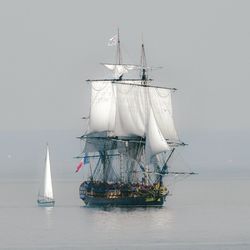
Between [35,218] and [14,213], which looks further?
[14,213]

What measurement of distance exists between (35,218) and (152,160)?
962 inches

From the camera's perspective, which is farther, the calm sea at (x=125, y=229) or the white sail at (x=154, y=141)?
the white sail at (x=154, y=141)

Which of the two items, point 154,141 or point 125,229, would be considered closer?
point 125,229

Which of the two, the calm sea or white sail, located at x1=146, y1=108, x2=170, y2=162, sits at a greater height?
white sail, located at x1=146, y1=108, x2=170, y2=162

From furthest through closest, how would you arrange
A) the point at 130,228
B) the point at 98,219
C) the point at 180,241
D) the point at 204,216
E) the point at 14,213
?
the point at 14,213 < the point at 204,216 < the point at 98,219 < the point at 130,228 < the point at 180,241

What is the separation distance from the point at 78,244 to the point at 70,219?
1613 inches

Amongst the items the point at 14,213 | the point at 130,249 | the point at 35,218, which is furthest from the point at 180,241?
the point at 14,213

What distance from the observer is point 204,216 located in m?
186

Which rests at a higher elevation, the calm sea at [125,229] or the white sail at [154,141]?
the white sail at [154,141]

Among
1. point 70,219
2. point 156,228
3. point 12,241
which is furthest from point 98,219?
point 12,241

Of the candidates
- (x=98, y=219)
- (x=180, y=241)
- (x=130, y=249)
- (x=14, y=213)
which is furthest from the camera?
(x=14, y=213)

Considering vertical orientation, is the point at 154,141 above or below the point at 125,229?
above

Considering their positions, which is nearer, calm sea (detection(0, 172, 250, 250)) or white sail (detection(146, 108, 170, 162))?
calm sea (detection(0, 172, 250, 250))

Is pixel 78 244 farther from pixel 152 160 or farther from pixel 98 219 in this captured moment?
pixel 152 160
